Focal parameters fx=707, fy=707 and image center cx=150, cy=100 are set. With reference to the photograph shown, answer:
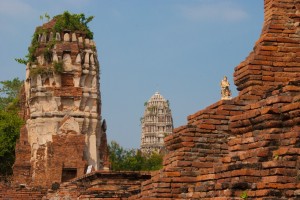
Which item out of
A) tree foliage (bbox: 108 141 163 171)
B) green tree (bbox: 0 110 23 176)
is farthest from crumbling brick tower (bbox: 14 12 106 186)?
tree foliage (bbox: 108 141 163 171)

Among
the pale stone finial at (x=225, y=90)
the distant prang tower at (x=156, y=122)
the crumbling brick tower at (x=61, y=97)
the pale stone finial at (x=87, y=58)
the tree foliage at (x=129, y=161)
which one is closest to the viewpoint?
the pale stone finial at (x=225, y=90)

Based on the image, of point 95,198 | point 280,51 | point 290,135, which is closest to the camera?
point 290,135

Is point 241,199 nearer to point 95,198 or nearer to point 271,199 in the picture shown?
point 271,199

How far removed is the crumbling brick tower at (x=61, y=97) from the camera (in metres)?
27.0

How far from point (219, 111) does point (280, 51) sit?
102 cm

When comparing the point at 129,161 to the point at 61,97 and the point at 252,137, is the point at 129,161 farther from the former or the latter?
the point at 252,137

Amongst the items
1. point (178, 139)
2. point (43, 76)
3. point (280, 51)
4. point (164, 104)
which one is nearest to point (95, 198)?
point (178, 139)

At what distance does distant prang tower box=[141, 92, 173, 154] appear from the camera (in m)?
A: 84.6

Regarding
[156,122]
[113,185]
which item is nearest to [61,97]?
[113,185]

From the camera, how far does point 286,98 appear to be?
22.1 ft

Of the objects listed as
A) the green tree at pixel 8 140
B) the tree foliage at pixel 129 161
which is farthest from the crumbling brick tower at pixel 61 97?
the tree foliage at pixel 129 161

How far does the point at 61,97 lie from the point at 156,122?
5760cm

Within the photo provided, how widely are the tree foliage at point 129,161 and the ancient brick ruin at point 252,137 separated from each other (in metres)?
33.7

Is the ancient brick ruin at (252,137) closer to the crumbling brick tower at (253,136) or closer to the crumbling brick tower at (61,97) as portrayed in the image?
the crumbling brick tower at (253,136)
